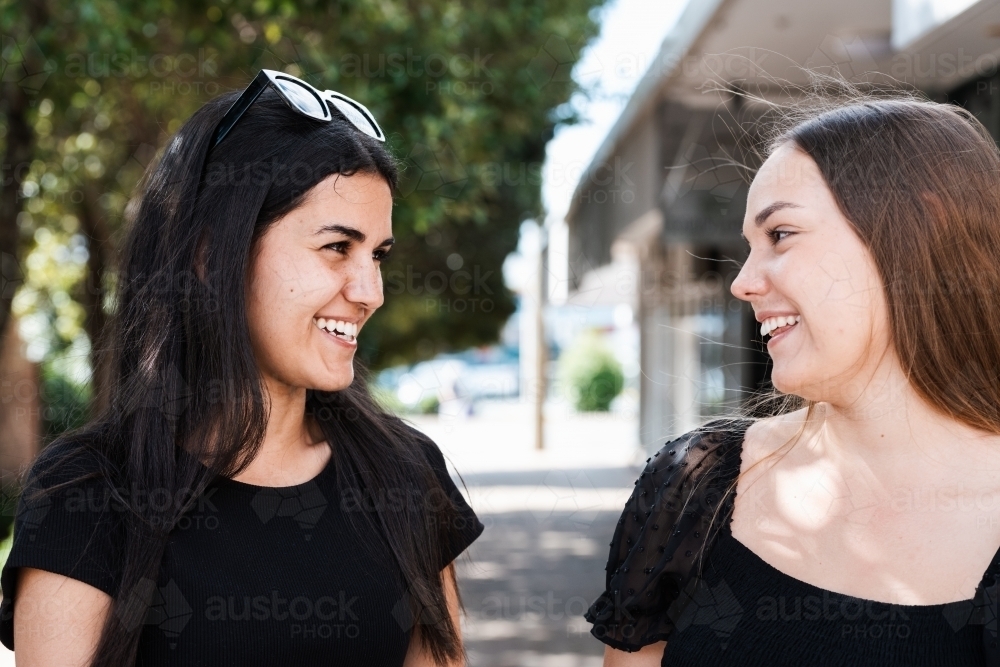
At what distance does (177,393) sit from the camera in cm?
212

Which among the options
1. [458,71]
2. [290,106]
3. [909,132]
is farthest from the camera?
[458,71]

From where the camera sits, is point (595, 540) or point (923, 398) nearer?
point (923, 398)

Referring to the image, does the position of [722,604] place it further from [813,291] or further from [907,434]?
[813,291]

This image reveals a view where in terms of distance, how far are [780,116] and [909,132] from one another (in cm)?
38

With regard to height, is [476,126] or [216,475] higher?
[476,126]

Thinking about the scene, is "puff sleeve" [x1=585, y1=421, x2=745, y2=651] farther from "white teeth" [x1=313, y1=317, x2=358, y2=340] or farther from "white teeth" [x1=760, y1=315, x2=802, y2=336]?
"white teeth" [x1=313, y1=317, x2=358, y2=340]

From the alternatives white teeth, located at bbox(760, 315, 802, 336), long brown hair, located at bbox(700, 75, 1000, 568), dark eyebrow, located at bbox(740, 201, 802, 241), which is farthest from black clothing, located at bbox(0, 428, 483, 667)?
long brown hair, located at bbox(700, 75, 1000, 568)

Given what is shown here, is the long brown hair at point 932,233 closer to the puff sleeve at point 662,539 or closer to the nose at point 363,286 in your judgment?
the puff sleeve at point 662,539

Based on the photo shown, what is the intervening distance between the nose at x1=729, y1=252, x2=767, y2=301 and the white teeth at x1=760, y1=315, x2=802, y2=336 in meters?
0.06

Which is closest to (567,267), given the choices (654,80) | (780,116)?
(654,80)

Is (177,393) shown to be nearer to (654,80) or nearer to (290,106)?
(290,106)

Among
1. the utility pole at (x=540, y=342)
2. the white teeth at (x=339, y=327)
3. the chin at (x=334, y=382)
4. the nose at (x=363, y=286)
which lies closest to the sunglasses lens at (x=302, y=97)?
the nose at (x=363, y=286)

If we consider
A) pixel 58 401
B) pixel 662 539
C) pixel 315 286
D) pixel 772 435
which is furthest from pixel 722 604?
pixel 58 401

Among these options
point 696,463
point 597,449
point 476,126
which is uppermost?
point 476,126
